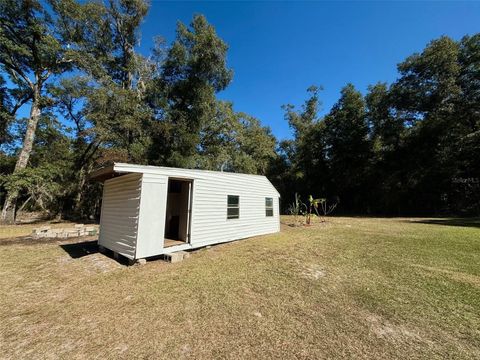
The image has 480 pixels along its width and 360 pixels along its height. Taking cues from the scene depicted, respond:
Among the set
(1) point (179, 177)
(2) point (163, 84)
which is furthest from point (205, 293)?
(2) point (163, 84)

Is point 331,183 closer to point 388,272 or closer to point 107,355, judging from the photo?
point 388,272

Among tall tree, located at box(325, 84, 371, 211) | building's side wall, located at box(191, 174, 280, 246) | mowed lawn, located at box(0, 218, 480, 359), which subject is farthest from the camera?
tall tree, located at box(325, 84, 371, 211)

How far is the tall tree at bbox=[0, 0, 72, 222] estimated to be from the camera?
1425cm

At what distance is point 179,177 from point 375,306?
549 cm

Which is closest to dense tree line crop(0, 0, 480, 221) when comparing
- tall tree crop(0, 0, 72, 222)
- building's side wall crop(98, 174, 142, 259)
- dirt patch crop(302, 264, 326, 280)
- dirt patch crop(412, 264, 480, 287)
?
tall tree crop(0, 0, 72, 222)

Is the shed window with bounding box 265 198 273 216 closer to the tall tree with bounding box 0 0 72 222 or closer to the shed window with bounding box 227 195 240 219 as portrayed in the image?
the shed window with bounding box 227 195 240 219

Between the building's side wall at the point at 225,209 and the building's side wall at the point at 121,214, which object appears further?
the building's side wall at the point at 225,209

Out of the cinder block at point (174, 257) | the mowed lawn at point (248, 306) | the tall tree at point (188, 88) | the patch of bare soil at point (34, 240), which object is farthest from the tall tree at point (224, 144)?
the mowed lawn at point (248, 306)

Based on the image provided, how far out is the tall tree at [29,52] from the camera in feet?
46.8

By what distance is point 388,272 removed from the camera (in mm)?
4988

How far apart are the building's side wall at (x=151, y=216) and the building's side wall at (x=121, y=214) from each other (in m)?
0.15

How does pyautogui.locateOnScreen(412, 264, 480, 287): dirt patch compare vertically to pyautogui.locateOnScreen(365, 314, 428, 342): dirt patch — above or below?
above

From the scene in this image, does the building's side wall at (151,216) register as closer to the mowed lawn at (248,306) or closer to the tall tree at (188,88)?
the mowed lawn at (248,306)

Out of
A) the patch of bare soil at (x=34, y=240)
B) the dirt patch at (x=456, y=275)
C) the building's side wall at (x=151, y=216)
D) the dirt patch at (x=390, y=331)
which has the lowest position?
the dirt patch at (x=390, y=331)
